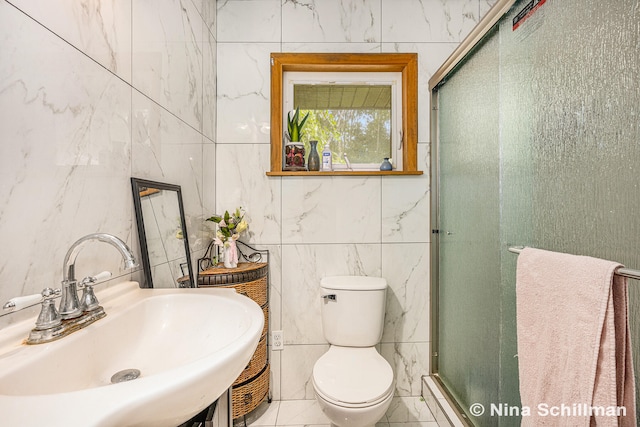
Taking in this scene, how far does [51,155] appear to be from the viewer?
2.33ft

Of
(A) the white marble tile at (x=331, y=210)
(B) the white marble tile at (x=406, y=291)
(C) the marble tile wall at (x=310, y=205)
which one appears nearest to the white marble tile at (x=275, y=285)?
(C) the marble tile wall at (x=310, y=205)

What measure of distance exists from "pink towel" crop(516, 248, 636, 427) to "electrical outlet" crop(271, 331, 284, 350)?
1248mm

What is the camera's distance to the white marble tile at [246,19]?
1855 mm

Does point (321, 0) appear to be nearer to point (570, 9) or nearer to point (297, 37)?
point (297, 37)

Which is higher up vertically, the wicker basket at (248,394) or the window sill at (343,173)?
the window sill at (343,173)

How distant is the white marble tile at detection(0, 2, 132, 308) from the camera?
2.03 ft

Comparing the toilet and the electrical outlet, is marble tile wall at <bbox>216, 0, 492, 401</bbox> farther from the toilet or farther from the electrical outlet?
the toilet

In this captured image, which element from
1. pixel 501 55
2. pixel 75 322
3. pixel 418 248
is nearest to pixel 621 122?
pixel 501 55

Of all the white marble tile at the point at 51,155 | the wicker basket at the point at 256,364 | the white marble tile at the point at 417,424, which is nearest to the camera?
the white marble tile at the point at 51,155

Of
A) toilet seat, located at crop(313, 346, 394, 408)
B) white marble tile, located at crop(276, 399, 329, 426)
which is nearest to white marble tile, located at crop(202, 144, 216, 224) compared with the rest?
toilet seat, located at crop(313, 346, 394, 408)

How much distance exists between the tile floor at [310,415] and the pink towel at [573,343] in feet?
3.18

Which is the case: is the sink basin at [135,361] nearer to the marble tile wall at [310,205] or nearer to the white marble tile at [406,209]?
the marble tile wall at [310,205]

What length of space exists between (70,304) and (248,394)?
1.18 meters

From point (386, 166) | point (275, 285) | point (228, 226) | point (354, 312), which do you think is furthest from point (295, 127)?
point (354, 312)
